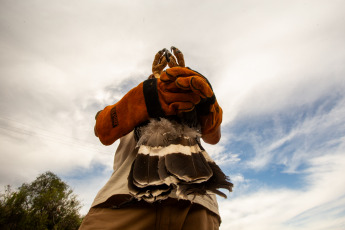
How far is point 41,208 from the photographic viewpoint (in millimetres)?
18016

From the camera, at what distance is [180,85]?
47.4 inches

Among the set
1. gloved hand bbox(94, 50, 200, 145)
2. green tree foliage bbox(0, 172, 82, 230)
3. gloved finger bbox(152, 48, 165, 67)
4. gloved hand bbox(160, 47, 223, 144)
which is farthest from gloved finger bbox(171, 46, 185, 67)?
green tree foliage bbox(0, 172, 82, 230)

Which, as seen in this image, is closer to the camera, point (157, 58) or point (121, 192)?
point (121, 192)

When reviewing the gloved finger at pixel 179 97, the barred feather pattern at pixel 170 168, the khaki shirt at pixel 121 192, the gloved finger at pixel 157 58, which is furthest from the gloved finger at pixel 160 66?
the khaki shirt at pixel 121 192

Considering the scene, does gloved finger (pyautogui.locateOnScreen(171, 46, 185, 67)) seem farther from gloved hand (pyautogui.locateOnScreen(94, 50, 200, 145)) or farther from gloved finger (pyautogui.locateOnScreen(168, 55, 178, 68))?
gloved hand (pyautogui.locateOnScreen(94, 50, 200, 145))

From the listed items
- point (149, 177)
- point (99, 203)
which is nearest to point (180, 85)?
point (149, 177)

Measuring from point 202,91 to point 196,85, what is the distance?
0.05 meters

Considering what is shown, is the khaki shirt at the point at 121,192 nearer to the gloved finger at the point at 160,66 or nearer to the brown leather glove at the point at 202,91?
the brown leather glove at the point at 202,91

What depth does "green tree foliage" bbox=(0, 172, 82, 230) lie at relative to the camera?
1508 centimetres

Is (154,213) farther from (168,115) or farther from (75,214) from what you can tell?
(75,214)

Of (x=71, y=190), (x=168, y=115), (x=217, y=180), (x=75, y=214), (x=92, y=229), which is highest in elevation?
(x=71, y=190)

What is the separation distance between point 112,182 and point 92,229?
9.5 inches

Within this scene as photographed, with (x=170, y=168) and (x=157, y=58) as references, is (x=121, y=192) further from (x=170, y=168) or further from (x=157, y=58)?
(x=157, y=58)

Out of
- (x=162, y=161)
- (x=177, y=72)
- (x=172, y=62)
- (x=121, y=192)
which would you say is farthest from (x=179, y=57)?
(x=121, y=192)
